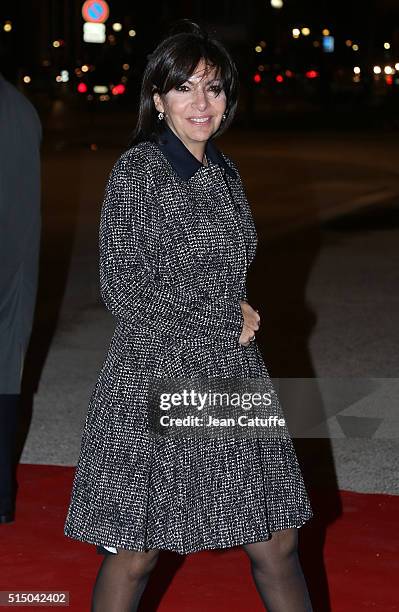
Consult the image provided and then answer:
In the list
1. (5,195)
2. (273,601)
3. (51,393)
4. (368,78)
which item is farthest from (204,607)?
(368,78)

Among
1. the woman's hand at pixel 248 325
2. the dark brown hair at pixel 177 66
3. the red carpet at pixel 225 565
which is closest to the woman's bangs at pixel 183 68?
the dark brown hair at pixel 177 66

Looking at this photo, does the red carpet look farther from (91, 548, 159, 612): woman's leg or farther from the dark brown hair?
the dark brown hair

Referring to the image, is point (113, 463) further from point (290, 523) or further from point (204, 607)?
point (204, 607)

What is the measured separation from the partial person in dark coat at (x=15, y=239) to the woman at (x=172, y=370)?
1481 millimetres

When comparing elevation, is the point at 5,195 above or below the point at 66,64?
above

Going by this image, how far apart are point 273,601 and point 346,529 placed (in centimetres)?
181

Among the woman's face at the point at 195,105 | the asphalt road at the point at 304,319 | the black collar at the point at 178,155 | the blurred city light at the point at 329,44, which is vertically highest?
the woman's face at the point at 195,105

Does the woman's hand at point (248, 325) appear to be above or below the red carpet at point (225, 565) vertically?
above

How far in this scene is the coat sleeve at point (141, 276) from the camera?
315 cm

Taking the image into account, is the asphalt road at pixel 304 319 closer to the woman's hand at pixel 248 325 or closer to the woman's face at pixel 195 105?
the woman's hand at pixel 248 325

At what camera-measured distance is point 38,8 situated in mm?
109688

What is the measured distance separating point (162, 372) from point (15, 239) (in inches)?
69.0

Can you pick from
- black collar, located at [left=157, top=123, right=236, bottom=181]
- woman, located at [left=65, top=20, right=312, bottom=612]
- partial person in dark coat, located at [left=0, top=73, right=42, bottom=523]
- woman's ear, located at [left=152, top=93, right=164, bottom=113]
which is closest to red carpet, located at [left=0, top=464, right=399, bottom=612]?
partial person in dark coat, located at [left=0, top=73, right=42, bottom=523]

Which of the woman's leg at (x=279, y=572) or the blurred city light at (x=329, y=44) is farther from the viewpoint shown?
the blurred city light at (x=329, y=44)
